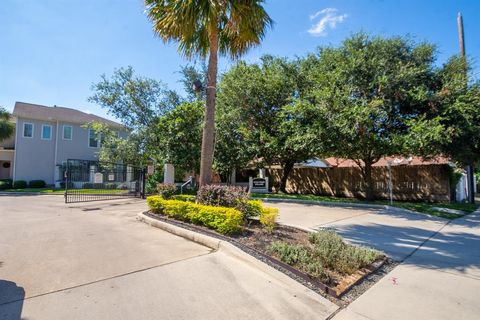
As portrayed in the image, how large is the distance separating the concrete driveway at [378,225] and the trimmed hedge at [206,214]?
104 inches

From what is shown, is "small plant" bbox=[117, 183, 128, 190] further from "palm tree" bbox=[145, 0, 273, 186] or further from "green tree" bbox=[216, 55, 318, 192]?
"palm tree" bbox=[145, 0, 273, 186]

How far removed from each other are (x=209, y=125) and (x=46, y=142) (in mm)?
22568

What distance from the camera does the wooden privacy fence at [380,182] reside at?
52.2 feet

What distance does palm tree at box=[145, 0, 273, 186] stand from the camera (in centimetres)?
798

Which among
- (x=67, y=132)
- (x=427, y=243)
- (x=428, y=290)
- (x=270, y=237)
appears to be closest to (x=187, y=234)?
(x=270, y=237)

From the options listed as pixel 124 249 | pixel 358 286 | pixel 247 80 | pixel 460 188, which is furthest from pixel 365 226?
pixel 460 188

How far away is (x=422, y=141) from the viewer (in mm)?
11188

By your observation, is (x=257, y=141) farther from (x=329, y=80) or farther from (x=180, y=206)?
(x=180, y=206)

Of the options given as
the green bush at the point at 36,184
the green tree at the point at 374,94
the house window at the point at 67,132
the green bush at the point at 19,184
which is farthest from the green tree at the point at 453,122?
the green bush at the point at 19,184

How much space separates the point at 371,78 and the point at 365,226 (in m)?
7.76

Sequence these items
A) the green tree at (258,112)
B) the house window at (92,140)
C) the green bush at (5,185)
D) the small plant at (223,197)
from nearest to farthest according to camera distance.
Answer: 1. the small plant at (223,197)
2. the green tree at (258,112)
3. the green bush at (5,185)
4. the house window at (92,140)

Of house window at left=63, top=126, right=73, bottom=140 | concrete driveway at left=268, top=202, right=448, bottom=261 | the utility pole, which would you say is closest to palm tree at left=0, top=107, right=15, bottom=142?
Result: house window at left=63, top=126, right=73, bottom=140

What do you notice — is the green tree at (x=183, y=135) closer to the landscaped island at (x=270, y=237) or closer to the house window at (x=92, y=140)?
the landscaped island at (x=270, y=237)

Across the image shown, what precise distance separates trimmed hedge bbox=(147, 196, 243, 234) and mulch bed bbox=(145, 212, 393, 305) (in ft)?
0.51
